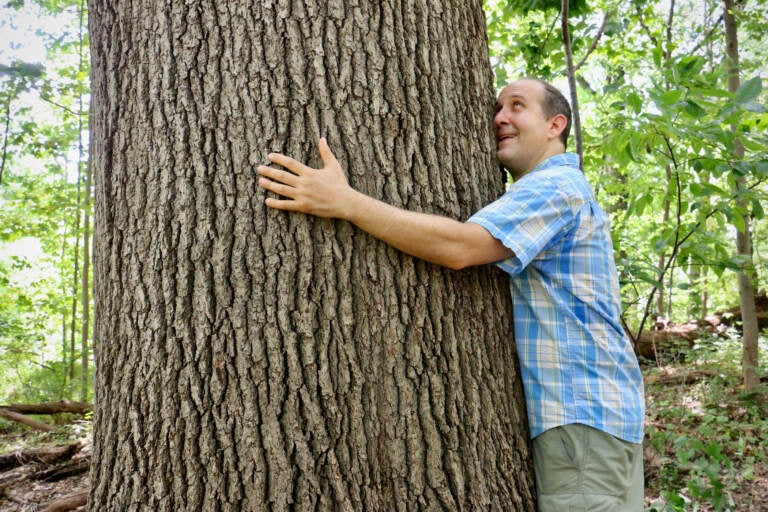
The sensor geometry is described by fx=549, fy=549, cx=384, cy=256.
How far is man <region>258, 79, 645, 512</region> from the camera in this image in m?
1.78

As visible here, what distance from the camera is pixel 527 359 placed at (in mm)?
1998

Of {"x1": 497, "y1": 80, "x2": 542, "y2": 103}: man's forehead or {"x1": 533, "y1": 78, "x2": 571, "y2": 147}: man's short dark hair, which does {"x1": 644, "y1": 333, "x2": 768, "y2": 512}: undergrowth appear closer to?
{"x1": 533, "y1": 78, "x2": 571, "y2": 147}: man's short dark hair

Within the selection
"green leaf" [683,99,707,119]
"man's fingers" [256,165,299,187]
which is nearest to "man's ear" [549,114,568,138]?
"green leaf" [683,99,707,119]

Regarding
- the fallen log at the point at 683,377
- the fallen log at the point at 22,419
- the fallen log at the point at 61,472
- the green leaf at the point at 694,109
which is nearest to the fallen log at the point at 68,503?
the fallen log at the point at 61,472

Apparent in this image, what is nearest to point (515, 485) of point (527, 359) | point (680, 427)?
point (527, 359)

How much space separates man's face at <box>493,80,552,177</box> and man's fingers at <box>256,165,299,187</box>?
0.95m

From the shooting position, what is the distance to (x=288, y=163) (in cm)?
173

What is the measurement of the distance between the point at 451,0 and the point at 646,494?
4350 millimetres

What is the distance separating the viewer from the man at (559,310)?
1778mm

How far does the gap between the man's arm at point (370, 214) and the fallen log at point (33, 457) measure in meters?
5.06

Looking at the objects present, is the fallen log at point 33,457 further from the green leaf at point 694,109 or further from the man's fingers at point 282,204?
the green leaf at point 694,109

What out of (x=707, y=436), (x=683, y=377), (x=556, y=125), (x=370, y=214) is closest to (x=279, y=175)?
(x=370, y=214)

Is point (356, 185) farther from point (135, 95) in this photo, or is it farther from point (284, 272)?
point (135, 95)

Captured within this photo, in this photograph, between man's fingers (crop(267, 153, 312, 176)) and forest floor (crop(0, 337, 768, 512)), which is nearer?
man's fingers (crop(267, 153, 312, 176))
